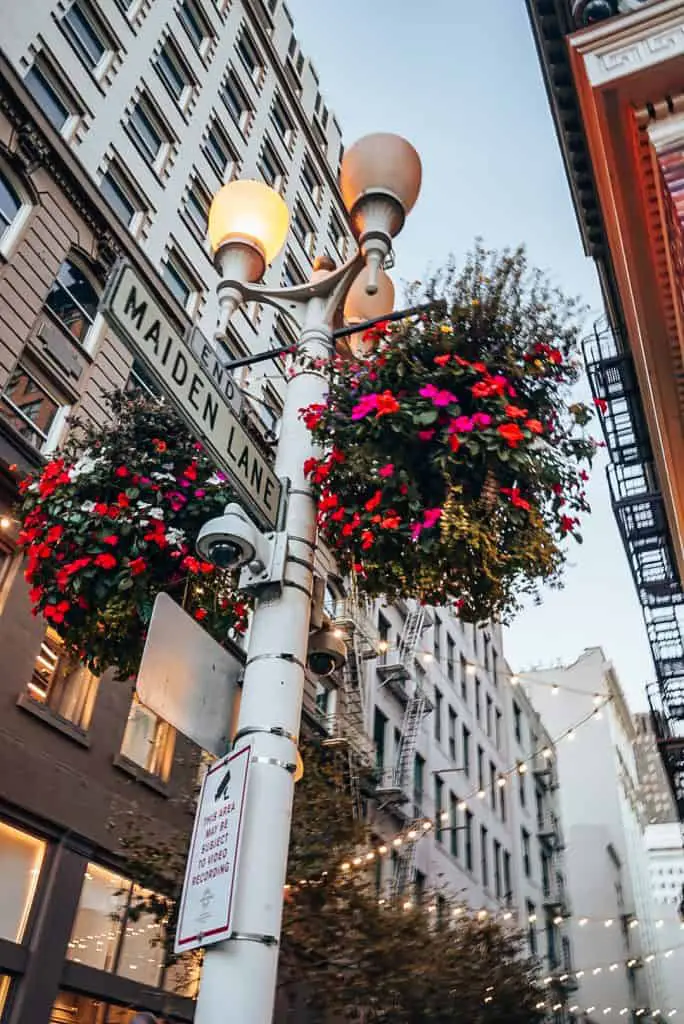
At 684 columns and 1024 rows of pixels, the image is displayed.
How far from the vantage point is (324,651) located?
4.89 meters

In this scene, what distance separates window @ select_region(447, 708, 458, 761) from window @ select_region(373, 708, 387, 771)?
6347 mm

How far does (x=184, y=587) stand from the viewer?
5.83 m

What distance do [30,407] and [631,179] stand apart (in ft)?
37.4

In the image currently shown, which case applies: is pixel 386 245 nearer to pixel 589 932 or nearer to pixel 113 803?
pixel 113 803

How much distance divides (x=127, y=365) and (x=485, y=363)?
15492 mm

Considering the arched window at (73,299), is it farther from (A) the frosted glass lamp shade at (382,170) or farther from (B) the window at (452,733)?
(B) the window at (452,733)

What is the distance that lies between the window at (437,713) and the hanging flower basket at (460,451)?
91.7ft

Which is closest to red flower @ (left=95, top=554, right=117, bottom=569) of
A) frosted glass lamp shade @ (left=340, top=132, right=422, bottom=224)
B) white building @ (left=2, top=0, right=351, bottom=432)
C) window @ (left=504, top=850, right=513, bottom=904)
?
frosted glass lamp shade @ (left=340, top=132, right=422, bottom=224)

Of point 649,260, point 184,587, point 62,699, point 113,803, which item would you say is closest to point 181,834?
point 113,803

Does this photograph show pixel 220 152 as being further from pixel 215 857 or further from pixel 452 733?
pixel 215 857

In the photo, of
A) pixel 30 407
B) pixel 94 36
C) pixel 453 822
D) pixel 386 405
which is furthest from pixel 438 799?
pixel 386 405

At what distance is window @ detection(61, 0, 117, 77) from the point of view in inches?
835

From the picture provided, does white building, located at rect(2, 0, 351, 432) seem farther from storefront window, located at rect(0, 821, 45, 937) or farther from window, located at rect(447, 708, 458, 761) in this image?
window, located at rect(447, 708, 458, 761)

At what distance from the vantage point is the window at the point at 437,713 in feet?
107
